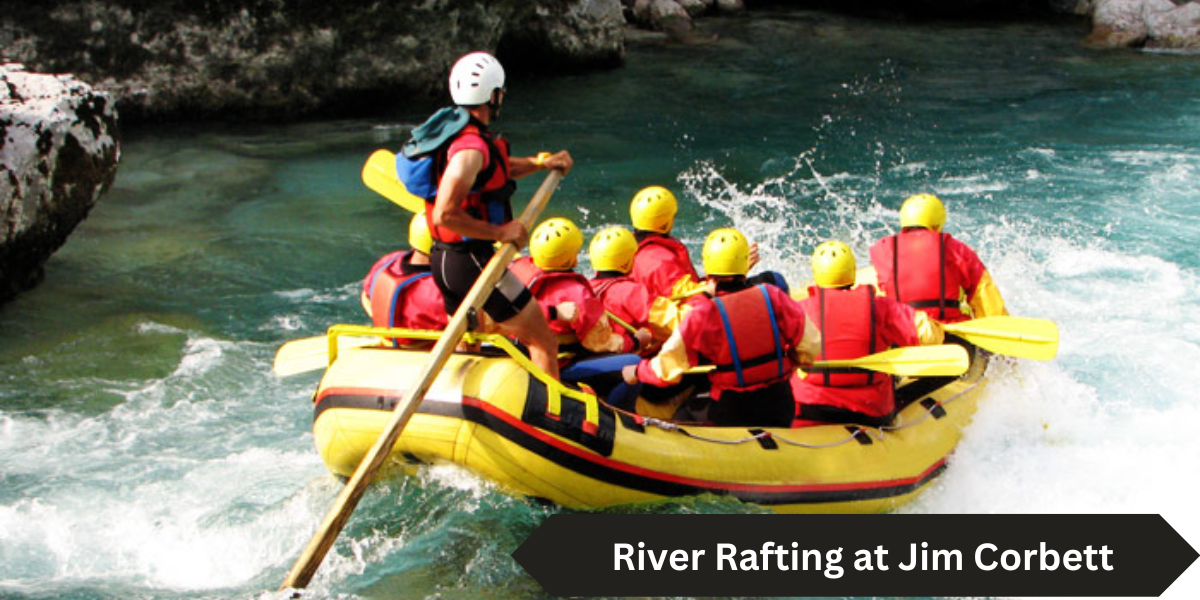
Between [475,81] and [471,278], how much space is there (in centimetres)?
79

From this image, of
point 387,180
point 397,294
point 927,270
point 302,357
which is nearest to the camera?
point 397,294

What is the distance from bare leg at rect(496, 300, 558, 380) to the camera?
4645mm

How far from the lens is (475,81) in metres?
4.43

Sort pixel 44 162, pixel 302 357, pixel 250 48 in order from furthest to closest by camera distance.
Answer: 1. pixel 250 48
2. pixel 44 162
3. pixel 302 357

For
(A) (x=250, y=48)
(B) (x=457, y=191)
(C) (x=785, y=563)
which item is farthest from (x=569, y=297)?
(A) (x=250, y=48)

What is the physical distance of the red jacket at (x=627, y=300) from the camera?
5398mm

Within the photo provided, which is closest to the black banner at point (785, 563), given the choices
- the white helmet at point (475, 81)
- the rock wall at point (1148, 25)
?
the white helmet at point (475, 81)

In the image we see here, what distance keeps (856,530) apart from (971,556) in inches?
19.0

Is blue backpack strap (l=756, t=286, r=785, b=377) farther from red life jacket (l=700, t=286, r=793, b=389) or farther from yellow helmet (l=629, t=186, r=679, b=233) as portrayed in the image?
yellow helmet (l=629, t=186, r=679, b=233)

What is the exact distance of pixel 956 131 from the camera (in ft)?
40.3

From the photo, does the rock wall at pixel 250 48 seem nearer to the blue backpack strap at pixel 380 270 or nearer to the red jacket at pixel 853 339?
the blue backpack strap at pixel 380 270

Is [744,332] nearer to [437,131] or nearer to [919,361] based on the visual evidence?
[919,361]

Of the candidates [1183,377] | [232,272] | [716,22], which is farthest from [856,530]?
[716,22]

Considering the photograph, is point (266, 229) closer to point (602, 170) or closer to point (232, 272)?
point (232, 272)
